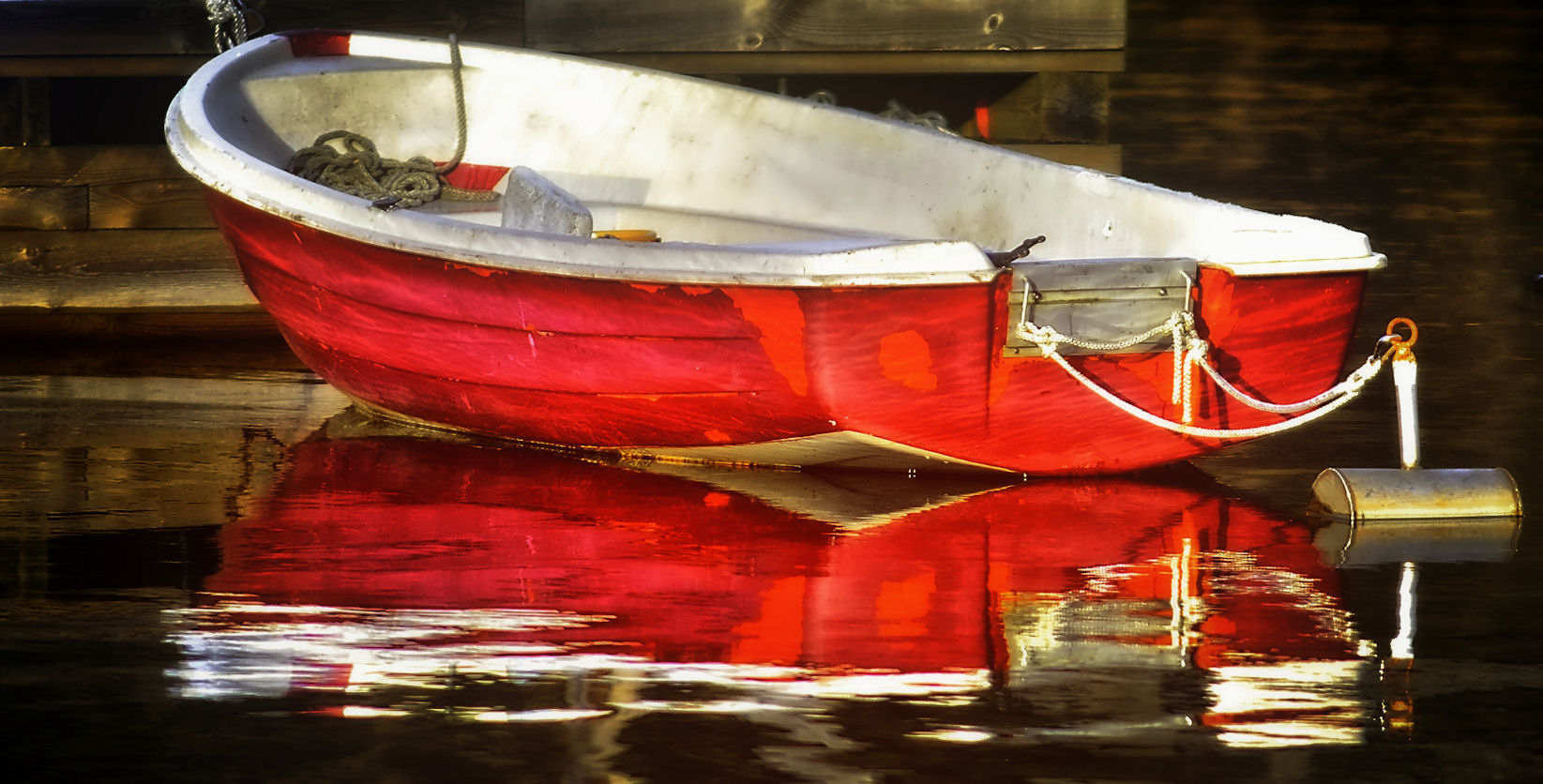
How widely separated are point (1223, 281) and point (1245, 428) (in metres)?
0.39

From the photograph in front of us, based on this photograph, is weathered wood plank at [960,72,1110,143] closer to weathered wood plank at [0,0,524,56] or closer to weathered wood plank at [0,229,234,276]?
weathered wood plank at [0,0,524,56]

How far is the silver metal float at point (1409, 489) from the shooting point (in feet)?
12.9

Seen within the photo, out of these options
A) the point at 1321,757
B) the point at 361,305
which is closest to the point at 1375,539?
the point at 1321,757

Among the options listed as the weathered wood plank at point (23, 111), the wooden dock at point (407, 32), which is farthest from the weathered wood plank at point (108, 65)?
the weathered wood plank at point (23, 111)

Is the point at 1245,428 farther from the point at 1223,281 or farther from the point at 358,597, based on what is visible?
the point at 358,597

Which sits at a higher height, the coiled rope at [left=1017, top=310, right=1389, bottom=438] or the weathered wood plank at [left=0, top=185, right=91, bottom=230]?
the weathered wood plank at [left=0, top=185, right=91, bottom=230]

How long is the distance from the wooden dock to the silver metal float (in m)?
2.93

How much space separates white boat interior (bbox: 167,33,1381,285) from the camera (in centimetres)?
414

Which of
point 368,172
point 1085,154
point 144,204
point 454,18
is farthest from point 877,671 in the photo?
point 144,204

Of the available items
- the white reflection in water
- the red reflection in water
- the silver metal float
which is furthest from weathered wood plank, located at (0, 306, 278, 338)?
the silver metal float

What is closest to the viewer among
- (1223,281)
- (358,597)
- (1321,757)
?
(1321,757)

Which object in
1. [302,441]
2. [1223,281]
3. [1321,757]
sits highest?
[1223,281]

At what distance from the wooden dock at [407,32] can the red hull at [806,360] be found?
2.39 meters

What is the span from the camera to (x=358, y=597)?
3.23m
